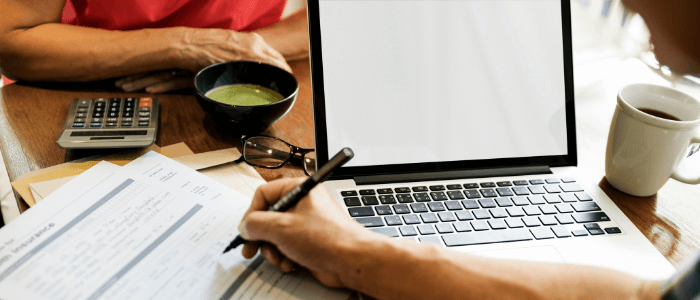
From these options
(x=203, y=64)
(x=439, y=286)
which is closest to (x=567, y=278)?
(x=439, y=286)

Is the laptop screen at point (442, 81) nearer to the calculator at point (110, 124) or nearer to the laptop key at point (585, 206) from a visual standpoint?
the laptop key at point (585, 206)

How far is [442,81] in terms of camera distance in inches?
22.3

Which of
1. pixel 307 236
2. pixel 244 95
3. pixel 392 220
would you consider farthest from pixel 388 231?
pixel 244 95

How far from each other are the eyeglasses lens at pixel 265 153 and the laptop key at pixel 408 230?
222 millimetres

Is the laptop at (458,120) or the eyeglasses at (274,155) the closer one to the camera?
the laptop at (458,120)

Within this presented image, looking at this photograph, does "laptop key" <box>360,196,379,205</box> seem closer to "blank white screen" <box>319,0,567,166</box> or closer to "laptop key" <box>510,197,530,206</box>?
"blank white screen" <box>319,0,567,166</box>

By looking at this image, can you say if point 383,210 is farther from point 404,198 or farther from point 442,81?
point 442,81

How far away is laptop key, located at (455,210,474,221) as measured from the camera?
50 cm

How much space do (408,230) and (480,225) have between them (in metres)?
0.09

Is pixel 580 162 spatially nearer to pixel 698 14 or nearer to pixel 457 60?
pixel 457 60

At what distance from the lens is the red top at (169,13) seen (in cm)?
89

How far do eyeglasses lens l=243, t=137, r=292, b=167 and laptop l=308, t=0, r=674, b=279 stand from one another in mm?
113

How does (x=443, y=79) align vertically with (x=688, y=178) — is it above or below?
above

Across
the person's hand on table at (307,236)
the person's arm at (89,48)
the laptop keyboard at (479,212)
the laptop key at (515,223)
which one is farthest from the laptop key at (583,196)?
the person's arm at (89,48)
